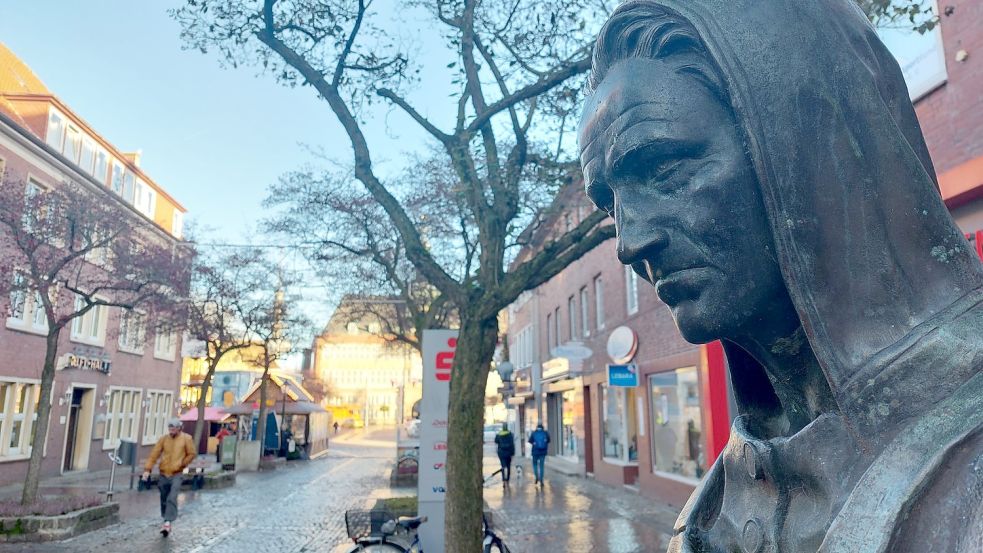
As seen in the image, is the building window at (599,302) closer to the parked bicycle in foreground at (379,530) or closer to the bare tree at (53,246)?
the bare tree at (53,246)

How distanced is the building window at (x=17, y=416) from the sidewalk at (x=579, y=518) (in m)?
14.1

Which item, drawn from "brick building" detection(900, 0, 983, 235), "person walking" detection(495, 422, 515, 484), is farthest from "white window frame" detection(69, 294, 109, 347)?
"brick building" detection(900, 0, 983, 235)

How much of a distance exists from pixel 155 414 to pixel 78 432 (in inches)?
252

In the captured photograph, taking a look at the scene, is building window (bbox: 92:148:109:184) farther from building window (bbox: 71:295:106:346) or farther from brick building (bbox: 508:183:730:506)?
brick building (bbox: 508:183:730:506)

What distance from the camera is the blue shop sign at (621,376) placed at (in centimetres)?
1545

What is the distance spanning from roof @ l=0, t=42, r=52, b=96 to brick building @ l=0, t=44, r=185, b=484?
0.05m

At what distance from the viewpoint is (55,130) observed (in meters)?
23.1

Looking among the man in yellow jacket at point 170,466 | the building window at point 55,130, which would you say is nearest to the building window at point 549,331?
the man in yellow jacket at point 170,466

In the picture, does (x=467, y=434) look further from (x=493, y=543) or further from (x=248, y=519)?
(x=248, y=519)

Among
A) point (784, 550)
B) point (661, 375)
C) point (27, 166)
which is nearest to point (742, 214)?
point (784, 550)

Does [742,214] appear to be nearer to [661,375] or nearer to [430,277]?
[430,277]

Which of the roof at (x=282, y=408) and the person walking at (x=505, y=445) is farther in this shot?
the roof at (x=282, y=408)

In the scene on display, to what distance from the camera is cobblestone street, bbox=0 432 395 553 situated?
11133mm

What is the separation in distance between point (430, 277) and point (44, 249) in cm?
972
